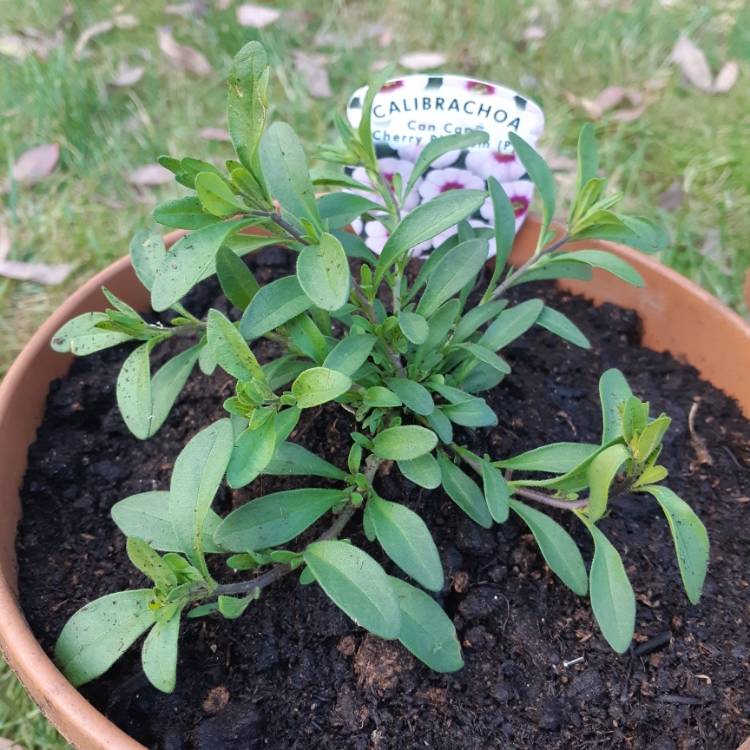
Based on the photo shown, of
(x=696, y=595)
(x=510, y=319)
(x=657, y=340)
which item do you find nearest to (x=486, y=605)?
(x=696, y=595)

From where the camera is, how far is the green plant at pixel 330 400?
0.85m

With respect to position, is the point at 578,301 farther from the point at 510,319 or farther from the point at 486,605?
the point at 486,605

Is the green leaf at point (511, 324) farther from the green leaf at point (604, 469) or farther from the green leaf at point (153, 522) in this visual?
the green leaf at point (153, 522)

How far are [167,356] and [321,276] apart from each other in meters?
0.60

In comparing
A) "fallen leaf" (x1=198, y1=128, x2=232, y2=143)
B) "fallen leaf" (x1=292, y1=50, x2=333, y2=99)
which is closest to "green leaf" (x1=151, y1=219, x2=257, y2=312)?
"fallen leaf" (x1=198, y1=128, x2=232, y2=143)

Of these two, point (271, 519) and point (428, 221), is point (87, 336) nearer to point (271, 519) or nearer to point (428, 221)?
point (271, 519)

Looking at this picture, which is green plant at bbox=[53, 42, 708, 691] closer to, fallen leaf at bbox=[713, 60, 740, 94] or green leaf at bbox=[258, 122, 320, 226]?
green leaf at bbox=[258, 122, 320, 226]

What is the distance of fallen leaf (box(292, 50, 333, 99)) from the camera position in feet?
7.64

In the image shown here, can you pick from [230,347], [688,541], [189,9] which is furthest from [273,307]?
[189,9]

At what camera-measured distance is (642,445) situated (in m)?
0.83

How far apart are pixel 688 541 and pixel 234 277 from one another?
62 cm

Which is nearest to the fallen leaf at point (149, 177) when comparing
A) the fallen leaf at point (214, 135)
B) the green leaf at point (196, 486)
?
the fallen leaf at point (214, 135)

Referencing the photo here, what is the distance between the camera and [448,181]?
133 centimetres

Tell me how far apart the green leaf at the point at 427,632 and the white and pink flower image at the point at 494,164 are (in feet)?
2.32
